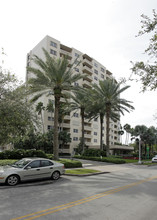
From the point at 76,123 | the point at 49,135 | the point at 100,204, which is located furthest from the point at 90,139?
the point at 100,204

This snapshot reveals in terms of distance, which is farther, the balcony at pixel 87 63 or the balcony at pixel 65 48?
the balcony at pixel 87 63

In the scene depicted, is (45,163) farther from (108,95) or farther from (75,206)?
(108,95)

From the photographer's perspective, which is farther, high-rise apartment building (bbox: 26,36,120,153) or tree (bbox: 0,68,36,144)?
high-rise apartment building (bbox: 26,36,120,153)

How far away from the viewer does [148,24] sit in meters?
11.7

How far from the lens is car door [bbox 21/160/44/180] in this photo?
10031mm

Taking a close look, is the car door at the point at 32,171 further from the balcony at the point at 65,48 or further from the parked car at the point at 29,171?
the balcony at the point at 65,48

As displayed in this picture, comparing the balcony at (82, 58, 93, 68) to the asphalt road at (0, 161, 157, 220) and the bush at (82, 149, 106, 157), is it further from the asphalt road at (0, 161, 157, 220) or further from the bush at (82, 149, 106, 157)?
the asphalt road at (0, 161, 157, 220)

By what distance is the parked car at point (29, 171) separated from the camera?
9.48 m

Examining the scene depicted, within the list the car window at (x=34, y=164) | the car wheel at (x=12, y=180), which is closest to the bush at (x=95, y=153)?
the car window at (x=34, y=164)

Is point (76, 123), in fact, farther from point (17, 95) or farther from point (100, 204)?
point (100, 204)

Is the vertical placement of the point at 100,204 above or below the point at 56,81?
below

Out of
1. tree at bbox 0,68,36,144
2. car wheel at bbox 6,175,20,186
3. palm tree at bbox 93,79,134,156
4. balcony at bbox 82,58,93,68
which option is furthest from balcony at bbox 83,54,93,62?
car wheel at bbox 6,175,20,186

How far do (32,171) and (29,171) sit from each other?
0.62 feet

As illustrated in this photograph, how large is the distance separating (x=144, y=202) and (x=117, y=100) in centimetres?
2561
